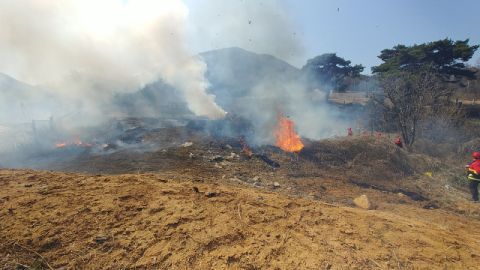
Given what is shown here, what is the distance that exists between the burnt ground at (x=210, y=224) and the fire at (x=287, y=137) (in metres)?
3.48

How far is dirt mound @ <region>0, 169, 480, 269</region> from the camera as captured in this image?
2949 millimetres

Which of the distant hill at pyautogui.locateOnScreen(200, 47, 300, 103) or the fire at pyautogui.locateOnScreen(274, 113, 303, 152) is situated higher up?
the distant hill at pyautogui.locateOnScreen(200, 47, 300, 103)

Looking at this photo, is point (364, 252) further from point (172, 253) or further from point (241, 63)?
point (241, 63)

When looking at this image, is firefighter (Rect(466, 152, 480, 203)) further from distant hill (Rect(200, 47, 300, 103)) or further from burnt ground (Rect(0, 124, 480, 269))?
distant hill (Rect(200, 47, 300, 103))

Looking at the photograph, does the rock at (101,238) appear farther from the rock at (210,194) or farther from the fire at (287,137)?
the fire at (287,137)

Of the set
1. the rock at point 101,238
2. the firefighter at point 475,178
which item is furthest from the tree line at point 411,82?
the rock at point 101,238

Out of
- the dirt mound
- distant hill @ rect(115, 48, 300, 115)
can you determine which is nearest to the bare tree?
the dirt mound

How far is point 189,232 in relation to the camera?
3.51m

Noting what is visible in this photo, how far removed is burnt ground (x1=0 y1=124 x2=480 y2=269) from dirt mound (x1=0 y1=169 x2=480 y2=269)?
2cm

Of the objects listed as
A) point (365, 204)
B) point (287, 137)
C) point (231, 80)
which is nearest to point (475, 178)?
point (365, 204)

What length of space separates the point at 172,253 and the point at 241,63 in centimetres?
5439

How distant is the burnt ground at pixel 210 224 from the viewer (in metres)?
3.00

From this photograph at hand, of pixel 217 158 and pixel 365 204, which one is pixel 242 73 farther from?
pixel 365 204

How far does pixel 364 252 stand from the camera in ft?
11.7
